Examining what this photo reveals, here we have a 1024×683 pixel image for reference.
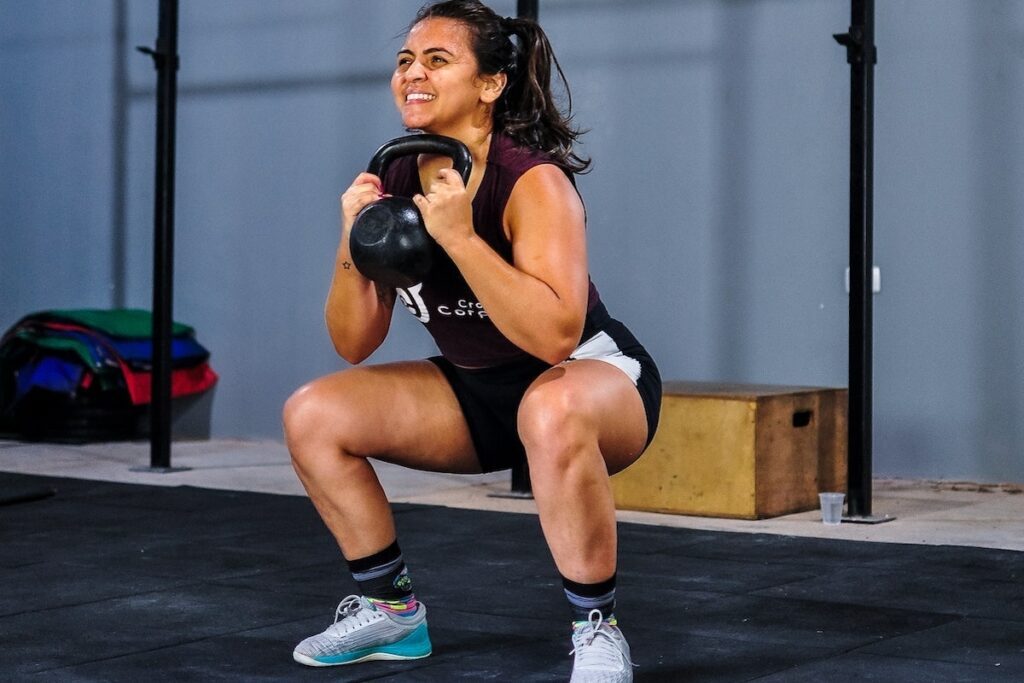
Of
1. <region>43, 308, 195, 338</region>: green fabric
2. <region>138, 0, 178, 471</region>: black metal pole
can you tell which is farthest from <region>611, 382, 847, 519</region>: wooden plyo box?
<region>43, 308, 195, 338</region>: green fabric

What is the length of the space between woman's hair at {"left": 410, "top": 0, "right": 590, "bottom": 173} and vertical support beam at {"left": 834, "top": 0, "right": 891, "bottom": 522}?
70.5 inches

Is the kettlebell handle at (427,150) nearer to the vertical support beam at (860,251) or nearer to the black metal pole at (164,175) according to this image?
the vertical support beam at (860,251)

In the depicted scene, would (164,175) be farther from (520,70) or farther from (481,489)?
(520,70)

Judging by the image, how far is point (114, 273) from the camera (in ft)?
20.8

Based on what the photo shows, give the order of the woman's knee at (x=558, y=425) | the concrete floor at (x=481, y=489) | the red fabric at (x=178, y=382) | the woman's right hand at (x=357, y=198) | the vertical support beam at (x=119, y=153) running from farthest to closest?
the vertical support beam at (x=119, y=153)
the red fabric at (x=178, y=382)
the concrete floor at (x=481, y=489)
the woman's right hand at (x=357, y=198)
the woman's knee at (x=558, y=425)

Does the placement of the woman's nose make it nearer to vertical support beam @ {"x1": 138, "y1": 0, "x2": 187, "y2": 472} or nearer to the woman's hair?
the woman's hair

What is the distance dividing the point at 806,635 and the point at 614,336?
66 centimetres

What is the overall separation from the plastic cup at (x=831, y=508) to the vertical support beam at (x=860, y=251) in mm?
56

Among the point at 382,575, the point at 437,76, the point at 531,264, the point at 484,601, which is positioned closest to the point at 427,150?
the point at 437,76

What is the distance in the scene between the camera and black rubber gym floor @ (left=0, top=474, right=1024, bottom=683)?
2.24 m

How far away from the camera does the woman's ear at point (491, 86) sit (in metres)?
2.14

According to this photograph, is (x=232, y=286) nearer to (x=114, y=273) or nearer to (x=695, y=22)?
(x=114, y=273)

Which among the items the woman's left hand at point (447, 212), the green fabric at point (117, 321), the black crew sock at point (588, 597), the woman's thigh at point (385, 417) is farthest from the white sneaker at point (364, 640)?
the green fabric at point (117, 321)

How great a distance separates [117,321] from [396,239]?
413cm
